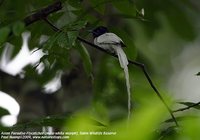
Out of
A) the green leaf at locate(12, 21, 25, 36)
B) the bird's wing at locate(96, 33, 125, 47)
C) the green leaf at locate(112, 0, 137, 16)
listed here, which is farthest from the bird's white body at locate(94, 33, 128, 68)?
the green leaf at locate(12, 21, 25, 36)

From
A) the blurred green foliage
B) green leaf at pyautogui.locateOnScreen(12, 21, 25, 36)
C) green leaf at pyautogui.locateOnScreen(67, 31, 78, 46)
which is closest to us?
the blurred green foliage

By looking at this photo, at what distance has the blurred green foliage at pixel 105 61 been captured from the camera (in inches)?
18.9

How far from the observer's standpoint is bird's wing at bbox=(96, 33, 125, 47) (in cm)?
91

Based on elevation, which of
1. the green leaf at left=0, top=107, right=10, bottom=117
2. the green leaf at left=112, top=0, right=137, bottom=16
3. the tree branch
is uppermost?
the green leaf at left=112, top=0, right=137, bottom=16

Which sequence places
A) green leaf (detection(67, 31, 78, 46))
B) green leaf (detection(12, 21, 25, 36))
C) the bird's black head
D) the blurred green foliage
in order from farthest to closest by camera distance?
1. the bird's black head
2. green leaf (detection(67, 31, 78, 46))
3. green leaf (detection(12, 21, 25, 36))
4. the blurred green foliage

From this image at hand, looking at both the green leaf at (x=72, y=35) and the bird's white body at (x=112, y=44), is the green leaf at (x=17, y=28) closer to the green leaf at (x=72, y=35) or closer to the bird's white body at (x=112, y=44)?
the green leaf at (x=72, y=35)

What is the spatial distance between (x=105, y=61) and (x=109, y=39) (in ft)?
1.60

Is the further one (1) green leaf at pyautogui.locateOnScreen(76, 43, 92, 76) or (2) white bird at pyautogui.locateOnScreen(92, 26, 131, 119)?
(1) green leaf at pyautogui.locateOnScreen(76, 43, 92, 76)

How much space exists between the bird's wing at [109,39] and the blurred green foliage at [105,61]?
40 mm

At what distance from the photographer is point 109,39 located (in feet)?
3.03

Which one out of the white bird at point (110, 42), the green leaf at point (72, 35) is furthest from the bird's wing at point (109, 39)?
the green leaf at point (72, 35)

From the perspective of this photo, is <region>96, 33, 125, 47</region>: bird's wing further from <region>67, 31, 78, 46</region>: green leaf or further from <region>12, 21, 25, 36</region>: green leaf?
<region>12, 21, 25, 36</region>: green leaf

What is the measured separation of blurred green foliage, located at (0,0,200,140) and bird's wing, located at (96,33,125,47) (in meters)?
0.04

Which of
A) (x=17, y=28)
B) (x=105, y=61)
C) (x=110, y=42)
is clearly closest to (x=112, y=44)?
(x=110, y=42)
